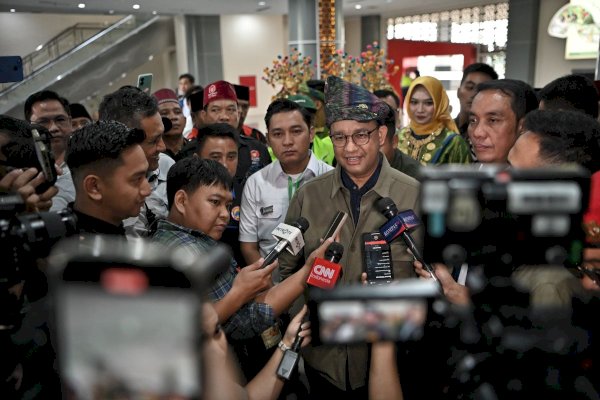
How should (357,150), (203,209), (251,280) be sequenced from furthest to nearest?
(357,150), (203,209), (251,280)

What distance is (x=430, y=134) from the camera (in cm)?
286

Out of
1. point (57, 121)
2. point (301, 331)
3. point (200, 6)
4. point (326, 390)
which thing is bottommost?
point (326, 390)

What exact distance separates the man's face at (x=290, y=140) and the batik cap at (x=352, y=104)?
1.95 ft

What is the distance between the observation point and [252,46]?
11273mm

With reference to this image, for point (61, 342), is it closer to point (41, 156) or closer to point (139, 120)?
point (41, 156)

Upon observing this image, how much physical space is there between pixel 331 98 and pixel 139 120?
0.79 meters

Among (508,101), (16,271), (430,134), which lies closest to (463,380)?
(16,271)

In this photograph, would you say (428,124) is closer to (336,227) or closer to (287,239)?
(336,227)

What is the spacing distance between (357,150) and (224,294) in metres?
0.60

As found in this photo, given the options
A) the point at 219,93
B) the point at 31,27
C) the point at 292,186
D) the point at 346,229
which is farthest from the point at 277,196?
the point at 31,27

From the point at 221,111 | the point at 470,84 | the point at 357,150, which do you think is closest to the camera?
the point at 357,150

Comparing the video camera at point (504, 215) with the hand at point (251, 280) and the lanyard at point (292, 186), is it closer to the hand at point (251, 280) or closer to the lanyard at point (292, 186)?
the hand at point (251, 280)

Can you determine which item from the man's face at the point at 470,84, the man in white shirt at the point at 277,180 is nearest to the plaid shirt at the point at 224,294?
the man in white shirt at the point at 277,180

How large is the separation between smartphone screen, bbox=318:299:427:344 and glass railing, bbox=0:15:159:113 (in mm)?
8256
